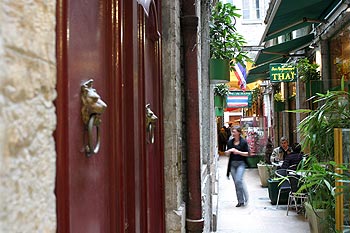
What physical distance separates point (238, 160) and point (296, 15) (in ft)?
10.8

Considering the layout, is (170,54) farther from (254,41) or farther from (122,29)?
(254,41)

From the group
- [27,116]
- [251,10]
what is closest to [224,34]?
[27,116]

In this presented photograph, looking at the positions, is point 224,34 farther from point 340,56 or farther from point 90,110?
point 90,110

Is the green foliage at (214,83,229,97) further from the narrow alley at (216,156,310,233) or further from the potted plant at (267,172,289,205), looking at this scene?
the potted plant at (267,172,289,205)

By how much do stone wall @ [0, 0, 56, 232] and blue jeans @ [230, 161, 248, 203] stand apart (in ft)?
27.8

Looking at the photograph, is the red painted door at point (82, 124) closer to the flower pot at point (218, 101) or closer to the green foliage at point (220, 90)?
the green foliage at point (220, 90)

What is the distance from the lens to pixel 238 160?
30.7 ft

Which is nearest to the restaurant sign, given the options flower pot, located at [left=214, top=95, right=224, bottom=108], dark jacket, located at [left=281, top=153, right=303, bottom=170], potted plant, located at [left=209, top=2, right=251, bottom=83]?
flower pot, located at [left=214, top=95, right=224, bottom=108]

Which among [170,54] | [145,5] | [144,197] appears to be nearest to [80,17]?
[145,5]

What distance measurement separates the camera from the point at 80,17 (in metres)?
1.54

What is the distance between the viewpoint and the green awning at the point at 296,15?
745cm

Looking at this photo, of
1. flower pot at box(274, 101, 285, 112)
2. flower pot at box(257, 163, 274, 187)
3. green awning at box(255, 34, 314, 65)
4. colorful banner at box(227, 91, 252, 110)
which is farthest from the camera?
colorful banner at box(227, 91, 252, 110)

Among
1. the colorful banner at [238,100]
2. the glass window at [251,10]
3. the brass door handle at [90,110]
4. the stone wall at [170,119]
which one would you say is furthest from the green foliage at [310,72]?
the glass window at [251,10]

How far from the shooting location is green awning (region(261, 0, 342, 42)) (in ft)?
24.5
